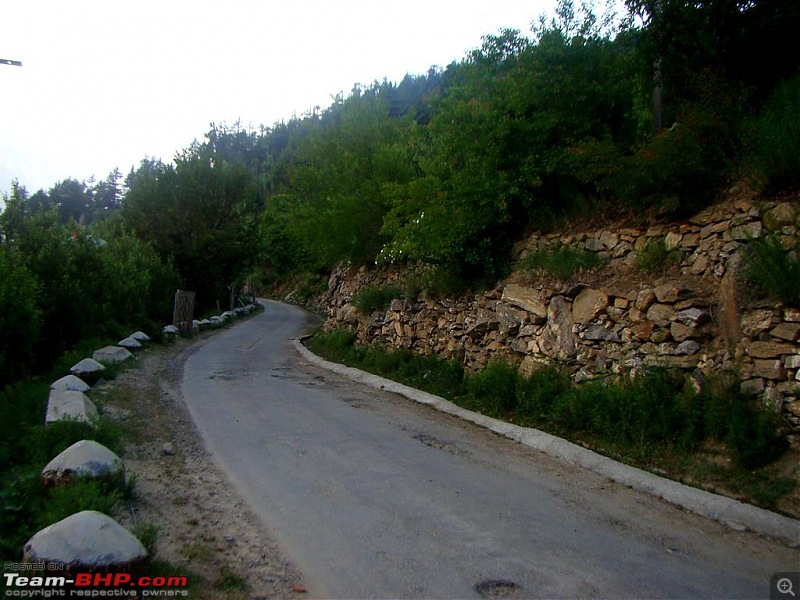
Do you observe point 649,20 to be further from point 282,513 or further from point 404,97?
point 404,97

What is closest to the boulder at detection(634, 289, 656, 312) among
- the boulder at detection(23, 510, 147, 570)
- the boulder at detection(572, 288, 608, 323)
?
the boulder at detection(572, 288, 608, 323)

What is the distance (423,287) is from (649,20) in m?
7.67

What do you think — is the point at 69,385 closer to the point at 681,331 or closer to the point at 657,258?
the point at 681,331

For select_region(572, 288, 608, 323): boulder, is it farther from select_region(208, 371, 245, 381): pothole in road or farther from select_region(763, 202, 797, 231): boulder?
select_region(208, 371, 245, 381): pothole in road

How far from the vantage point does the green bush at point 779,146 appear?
A: 7992mm

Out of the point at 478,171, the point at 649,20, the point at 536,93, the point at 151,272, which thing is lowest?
the point at 151,272

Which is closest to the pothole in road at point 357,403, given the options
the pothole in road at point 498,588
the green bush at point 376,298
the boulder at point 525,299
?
the boulder at point 525,299

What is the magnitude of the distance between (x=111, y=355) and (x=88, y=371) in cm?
289

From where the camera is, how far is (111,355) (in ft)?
49.2

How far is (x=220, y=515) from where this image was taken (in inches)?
231

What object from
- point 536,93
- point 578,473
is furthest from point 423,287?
point 578,473

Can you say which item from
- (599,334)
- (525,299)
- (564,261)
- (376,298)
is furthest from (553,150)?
(376,298)

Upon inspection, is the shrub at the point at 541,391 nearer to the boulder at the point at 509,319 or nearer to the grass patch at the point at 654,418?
the grass patch at the point at 654,418

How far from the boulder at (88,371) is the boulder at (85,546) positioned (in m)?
8.87
